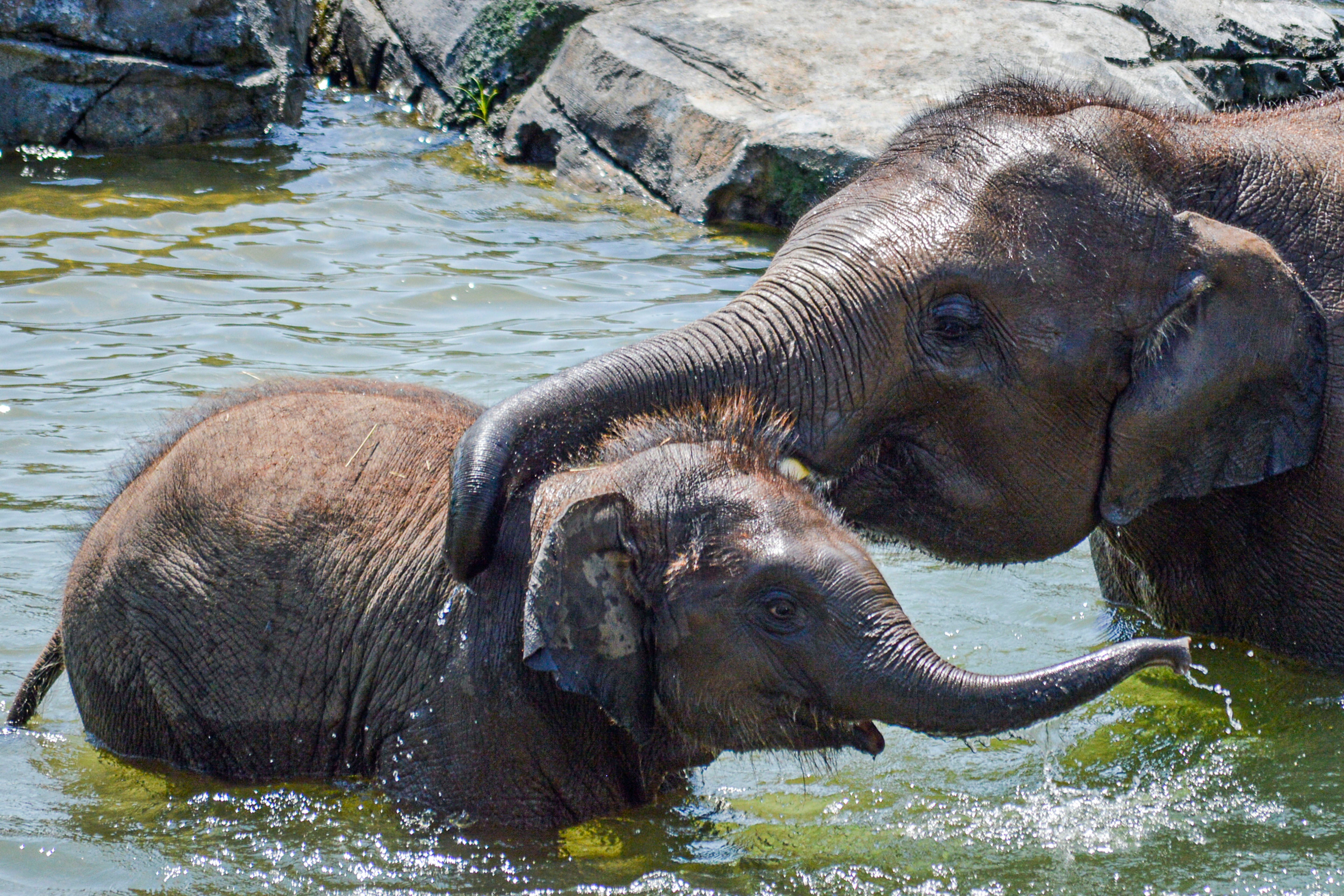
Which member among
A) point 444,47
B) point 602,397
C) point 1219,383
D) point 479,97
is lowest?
point 479,97

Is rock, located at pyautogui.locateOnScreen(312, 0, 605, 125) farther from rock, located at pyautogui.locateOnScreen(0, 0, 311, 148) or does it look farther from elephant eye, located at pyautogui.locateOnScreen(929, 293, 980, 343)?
elephant eye, located at pyautogui.locateOnScreen(929, 293, 980, 343)

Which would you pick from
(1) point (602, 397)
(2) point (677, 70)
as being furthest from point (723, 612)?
(2) point (677, 70)

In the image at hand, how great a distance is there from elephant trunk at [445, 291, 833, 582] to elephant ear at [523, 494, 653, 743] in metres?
0.25

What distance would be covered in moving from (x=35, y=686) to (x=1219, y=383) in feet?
13.7

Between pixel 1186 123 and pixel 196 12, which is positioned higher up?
pixel 1186 123

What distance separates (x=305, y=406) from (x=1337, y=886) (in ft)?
11.5

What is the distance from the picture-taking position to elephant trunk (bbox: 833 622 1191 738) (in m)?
4.03

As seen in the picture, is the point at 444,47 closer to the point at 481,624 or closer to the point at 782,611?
the point at 481,624

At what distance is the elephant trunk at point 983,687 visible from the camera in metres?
4.03

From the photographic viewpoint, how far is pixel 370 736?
16.4ft

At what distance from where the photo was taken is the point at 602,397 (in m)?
4.56

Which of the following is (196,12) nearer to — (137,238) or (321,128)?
(321,128)

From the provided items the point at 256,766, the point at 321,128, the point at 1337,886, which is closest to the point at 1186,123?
the point at 1337,886

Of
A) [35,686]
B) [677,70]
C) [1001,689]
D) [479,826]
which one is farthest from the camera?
[677,70]
